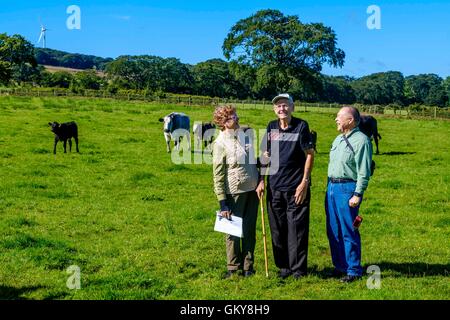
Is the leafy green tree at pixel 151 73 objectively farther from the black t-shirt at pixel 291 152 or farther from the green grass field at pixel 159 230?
the black t-shirt at pixel 291 152

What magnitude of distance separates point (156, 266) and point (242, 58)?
2374 inches

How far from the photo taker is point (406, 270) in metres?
7.48

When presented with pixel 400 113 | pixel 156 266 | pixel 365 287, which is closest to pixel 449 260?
pixel 365 287

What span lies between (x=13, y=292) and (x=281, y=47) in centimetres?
6122

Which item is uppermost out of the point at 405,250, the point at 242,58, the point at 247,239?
the point at 242,58

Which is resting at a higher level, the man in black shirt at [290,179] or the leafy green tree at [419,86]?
the leafy green tree at [419,86]

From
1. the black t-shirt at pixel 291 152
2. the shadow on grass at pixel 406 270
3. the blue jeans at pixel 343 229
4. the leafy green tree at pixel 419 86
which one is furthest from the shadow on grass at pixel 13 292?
the leafy green tree at pixel 419 86

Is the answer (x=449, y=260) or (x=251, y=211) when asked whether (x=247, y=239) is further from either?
(x=449, y=260)

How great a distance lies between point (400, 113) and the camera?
47.2 metres

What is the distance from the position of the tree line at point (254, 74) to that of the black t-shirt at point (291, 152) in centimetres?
5765

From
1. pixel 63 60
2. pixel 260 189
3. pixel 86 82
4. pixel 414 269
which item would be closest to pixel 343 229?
pixel 260 189

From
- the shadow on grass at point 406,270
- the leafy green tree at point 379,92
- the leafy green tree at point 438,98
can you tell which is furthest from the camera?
the leafy green tree at point 379,92

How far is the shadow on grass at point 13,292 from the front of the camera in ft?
20.4
